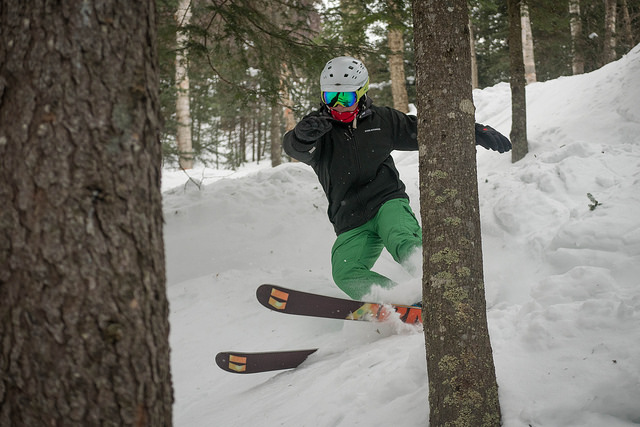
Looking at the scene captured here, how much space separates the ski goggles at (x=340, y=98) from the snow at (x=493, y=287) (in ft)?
5.26

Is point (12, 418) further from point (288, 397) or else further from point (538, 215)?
point (538, 215)

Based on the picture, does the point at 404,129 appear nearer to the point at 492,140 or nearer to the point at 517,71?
the point at 492,140

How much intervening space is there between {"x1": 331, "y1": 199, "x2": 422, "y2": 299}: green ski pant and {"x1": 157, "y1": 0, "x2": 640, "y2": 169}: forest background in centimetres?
239

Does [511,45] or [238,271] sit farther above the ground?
[511,45]

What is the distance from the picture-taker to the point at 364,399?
8.94 ft

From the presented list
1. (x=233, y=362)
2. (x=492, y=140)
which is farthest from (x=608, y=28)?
(x=233, y=362)

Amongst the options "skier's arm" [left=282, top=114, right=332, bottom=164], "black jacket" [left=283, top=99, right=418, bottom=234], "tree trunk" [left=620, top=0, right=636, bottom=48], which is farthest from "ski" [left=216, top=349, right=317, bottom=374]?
"tree trunk" [left=620, top=0, right=636, bottom=48]

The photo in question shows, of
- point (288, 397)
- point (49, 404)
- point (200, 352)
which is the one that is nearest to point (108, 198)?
point (49, 404)

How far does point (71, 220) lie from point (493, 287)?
3430 millimetres

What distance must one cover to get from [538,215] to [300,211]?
3627mm

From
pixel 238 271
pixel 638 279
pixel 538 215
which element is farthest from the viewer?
pixel 238 271

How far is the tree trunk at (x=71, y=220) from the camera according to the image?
130 cm

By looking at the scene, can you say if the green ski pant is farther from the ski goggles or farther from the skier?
the ski goggles

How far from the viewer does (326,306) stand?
3928 mm
